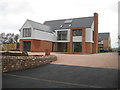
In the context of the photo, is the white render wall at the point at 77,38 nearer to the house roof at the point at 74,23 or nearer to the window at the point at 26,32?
the house roof at the point at 74,23

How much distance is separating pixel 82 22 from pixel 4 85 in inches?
1084

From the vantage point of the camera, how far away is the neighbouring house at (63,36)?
28.5 m

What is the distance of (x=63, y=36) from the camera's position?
3388 cm

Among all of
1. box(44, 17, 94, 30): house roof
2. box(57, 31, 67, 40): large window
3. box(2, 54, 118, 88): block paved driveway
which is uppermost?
A: box(44, 17, 94, 30): house roof

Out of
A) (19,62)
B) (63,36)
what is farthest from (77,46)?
(19,62)

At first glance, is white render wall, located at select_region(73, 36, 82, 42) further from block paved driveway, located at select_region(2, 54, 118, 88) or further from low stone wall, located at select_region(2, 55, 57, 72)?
block paved driveway, located at select_region(2, 54, 118, 88)

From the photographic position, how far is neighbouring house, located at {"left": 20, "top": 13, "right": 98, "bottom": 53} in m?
28.5

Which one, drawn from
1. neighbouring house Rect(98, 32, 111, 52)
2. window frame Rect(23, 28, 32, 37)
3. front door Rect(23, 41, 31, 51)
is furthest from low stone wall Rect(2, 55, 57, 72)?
neighbouring house Rect(98, 32, 111, 52)

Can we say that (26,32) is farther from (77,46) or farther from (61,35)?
(77,46)

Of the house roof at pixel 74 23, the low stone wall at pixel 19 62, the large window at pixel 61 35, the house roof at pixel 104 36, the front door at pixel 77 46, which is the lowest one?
the low stone wall at pixel 19 62

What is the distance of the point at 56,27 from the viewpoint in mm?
34188

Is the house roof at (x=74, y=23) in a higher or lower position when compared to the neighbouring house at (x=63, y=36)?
higher

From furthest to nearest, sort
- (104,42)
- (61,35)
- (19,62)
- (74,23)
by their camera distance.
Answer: (104,42) → (61,35) → (74,23) → (19,62)

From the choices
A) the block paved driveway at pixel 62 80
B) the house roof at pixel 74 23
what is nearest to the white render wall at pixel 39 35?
the house roof at pixel 74 23
